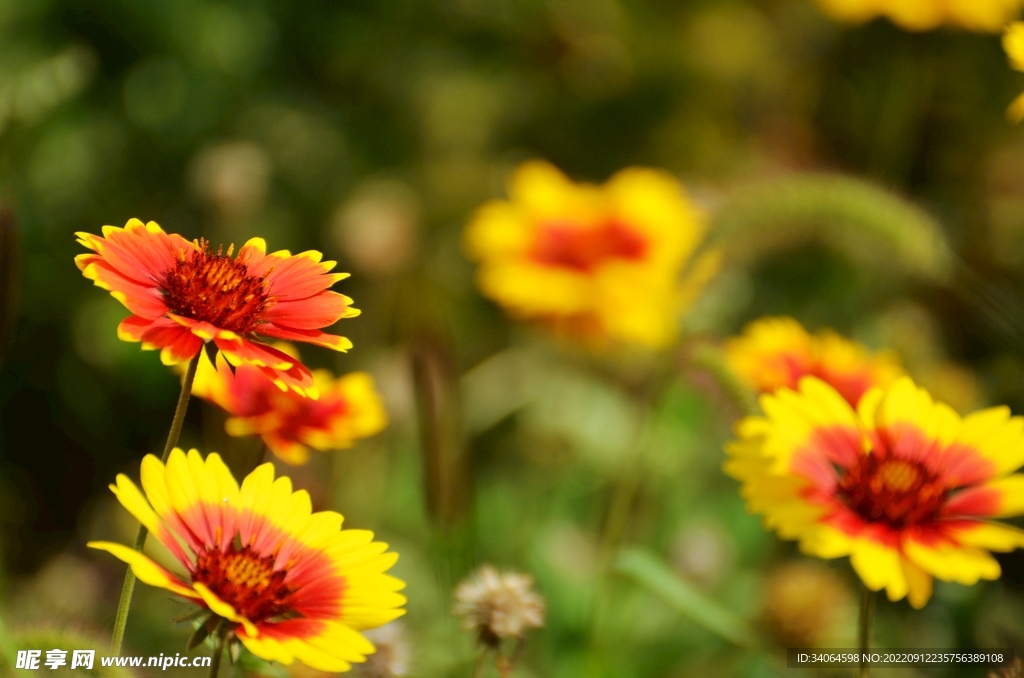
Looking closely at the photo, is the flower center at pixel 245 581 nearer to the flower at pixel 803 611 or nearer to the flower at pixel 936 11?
the flower at pixel 803 611

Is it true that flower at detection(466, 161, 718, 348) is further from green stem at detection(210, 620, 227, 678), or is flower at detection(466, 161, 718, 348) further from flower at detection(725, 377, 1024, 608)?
green stem at detection(210, 620, 227, 678)

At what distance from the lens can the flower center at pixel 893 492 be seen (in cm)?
64

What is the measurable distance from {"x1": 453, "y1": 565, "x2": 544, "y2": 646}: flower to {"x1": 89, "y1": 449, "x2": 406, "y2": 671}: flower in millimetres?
130

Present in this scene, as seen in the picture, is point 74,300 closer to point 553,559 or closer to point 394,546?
point 394,546

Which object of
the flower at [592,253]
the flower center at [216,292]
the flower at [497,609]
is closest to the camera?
the flower center at [216,292]

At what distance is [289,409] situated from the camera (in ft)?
2.28

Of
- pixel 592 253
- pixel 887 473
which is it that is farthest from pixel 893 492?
pixel 592 253

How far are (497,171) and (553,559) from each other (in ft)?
3.25

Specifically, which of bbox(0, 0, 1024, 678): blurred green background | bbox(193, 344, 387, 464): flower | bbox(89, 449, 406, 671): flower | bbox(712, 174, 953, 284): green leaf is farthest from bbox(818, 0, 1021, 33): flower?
bbox(89, 449, 406, 671): flower

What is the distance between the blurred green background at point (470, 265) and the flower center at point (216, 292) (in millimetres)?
155

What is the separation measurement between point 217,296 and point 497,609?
0.96 ft

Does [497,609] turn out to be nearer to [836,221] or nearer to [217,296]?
[217,296]

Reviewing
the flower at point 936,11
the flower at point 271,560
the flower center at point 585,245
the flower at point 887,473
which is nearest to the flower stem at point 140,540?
the flower at point 271,560

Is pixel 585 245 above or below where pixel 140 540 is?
above
